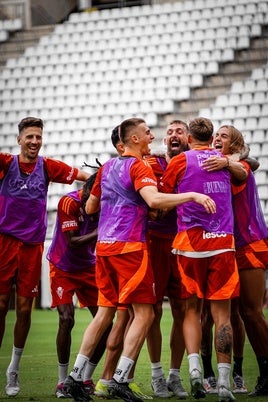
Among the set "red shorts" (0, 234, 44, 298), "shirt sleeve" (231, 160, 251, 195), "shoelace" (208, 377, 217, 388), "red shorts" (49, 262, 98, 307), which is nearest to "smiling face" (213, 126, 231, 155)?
"shirt sleeve" (231, 160, 251, 195)

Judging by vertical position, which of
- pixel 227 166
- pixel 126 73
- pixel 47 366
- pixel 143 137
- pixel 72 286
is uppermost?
pixel 126 73

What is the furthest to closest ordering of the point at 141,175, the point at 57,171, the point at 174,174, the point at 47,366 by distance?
the point at 47,366 < the point at 57,171 < the point at 174,174 < the point at 141,175

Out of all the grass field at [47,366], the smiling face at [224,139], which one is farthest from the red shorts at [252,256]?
the grass field at [47,366]

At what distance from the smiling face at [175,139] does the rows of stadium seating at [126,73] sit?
14.6 meters

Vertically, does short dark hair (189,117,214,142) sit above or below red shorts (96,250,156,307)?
above

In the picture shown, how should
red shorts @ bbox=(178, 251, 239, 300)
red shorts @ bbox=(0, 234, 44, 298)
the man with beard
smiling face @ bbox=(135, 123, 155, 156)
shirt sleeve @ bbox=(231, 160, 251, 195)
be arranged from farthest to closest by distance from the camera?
red shorts @ bbox=(0, 234, 44, 298)
the man with beard
shirt sleeve @ bbox=(231, 160, 251, 195)
smiling face @ bbox=(135, 123, 155, 156)
red shorts @ bbox=(178, 251, 239, 300)

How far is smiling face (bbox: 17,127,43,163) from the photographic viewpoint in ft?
26.0

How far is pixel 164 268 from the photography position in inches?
302

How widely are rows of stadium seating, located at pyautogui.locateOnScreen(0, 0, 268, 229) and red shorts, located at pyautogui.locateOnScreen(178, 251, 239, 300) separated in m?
15.6

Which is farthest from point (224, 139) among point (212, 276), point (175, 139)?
point (212, 276)

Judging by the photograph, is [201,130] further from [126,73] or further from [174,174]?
[126,73]

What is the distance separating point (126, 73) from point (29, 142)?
1904cm

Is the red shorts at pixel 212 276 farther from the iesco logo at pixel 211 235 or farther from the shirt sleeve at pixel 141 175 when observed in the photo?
the shirt sleeve at pixel 141 175

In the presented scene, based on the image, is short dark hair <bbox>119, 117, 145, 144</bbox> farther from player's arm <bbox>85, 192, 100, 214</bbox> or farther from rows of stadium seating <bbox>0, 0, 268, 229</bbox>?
rows of stadium seating <bbox>0, 0, 268, 229</bbox>
